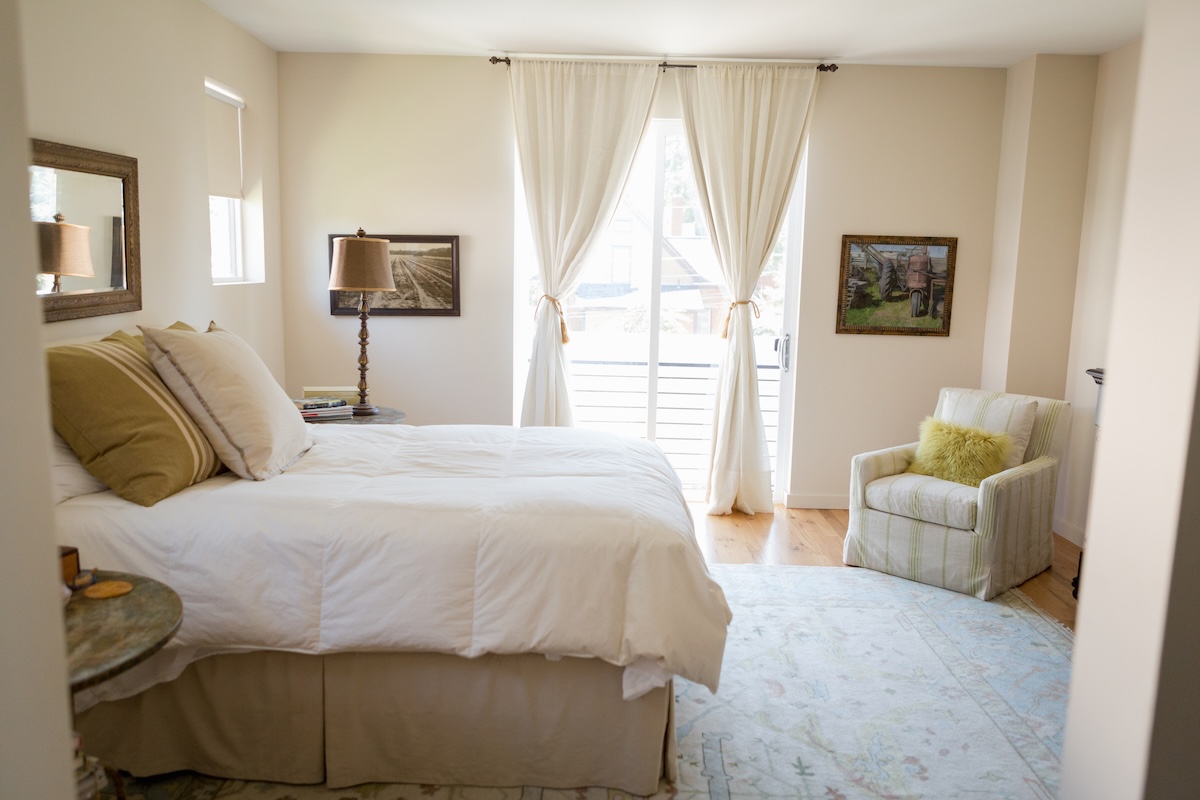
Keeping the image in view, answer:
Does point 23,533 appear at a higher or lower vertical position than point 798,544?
higher

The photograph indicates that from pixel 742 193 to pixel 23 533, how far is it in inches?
184

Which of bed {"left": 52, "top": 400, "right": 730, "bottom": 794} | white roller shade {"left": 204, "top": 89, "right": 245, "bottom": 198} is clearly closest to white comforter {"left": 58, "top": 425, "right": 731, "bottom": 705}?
bed {"left": 52, "top": 400, "right": 730, "bottom": 794}

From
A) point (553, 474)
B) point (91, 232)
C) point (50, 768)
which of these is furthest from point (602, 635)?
point (91, 232)

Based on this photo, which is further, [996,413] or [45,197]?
[996,413]

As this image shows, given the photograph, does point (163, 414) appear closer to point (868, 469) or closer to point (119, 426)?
point (119, 426)

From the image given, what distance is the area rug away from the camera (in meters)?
2.52

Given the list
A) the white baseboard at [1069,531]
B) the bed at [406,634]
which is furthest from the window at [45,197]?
the white baseboard at [1069,531]

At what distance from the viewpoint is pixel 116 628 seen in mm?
1728

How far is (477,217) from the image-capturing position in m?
5.17

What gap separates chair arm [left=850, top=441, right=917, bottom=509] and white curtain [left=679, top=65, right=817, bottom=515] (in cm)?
93

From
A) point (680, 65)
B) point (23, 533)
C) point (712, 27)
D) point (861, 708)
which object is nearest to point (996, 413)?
point (861, 708)

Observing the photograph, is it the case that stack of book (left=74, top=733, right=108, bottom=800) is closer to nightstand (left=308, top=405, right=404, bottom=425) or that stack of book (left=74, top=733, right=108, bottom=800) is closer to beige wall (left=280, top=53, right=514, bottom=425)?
nightstand (left=308, top=405, right=404, bottom=425)

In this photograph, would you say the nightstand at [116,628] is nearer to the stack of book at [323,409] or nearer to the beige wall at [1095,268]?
the stack of book at [323,409]

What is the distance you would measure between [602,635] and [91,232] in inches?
94.7
